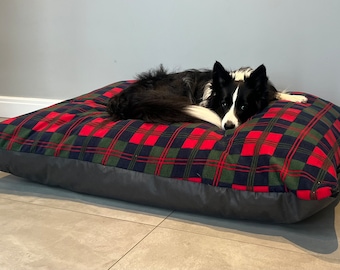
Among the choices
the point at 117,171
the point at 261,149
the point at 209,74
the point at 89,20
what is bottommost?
the point at 117,171

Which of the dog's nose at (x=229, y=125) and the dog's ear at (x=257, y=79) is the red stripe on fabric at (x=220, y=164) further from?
the dog's ear at (x=257, y=79)

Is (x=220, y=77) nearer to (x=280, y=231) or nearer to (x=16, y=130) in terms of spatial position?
(x=280, y=231)

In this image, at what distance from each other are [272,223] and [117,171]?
717mm

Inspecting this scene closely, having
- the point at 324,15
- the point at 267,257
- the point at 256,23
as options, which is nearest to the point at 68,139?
the point at 267,257

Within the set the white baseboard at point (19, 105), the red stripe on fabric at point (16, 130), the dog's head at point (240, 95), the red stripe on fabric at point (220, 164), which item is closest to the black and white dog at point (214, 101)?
the dog's head at point (240, 95)

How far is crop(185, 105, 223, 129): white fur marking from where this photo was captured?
2.12 m

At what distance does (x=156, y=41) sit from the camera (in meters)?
3.05

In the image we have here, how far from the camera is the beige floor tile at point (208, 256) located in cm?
141

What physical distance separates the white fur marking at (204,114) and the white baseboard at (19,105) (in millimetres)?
1747

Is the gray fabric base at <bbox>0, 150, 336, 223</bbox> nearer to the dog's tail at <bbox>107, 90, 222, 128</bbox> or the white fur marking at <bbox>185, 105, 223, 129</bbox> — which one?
the dog's tail at <bbox>107, 90, 222, 128</bbox>

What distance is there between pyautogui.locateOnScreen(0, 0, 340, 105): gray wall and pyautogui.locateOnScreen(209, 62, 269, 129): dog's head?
63 cm

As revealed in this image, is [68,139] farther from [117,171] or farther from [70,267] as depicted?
[70,267]

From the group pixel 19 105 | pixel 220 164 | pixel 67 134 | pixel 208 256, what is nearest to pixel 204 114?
pixel 220 164

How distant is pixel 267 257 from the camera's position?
4.79ft
